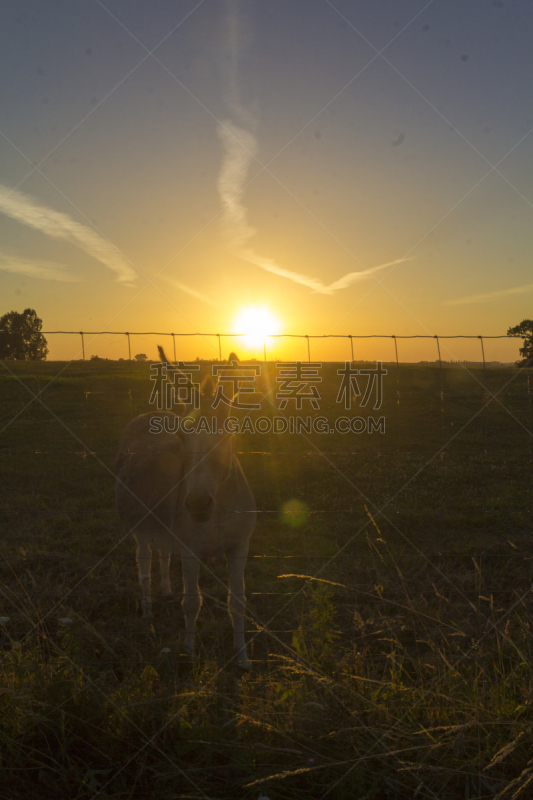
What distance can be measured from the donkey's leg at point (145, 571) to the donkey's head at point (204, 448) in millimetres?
1378

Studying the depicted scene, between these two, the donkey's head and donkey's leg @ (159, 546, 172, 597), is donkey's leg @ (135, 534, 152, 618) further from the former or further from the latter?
the donkey's head

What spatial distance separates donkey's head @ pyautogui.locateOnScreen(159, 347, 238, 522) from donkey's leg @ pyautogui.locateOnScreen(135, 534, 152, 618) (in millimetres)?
1378

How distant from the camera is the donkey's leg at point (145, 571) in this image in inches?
194

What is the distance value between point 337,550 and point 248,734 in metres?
3.75

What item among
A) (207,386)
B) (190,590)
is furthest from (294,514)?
(207,386)

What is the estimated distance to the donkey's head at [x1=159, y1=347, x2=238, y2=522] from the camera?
397 centimetres

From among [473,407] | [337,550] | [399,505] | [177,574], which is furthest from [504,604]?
[473,407]

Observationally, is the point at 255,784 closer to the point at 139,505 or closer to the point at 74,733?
the point at 74,733

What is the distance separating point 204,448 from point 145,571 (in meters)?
2.04

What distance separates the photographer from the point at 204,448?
14.0 feet

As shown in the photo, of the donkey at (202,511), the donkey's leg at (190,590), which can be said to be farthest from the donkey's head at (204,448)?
the donkey's leg at (190,590)

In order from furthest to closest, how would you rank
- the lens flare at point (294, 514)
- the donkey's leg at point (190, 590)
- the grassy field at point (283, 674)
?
1. the lens flare at point (294, 514)
2. the donkey's leg at point (190, 590)
3. the grassy field at point (283, 674)

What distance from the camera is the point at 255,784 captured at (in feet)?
8.09

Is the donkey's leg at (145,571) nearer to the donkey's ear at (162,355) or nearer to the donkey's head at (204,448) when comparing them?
the donkey's head at (204,448)
